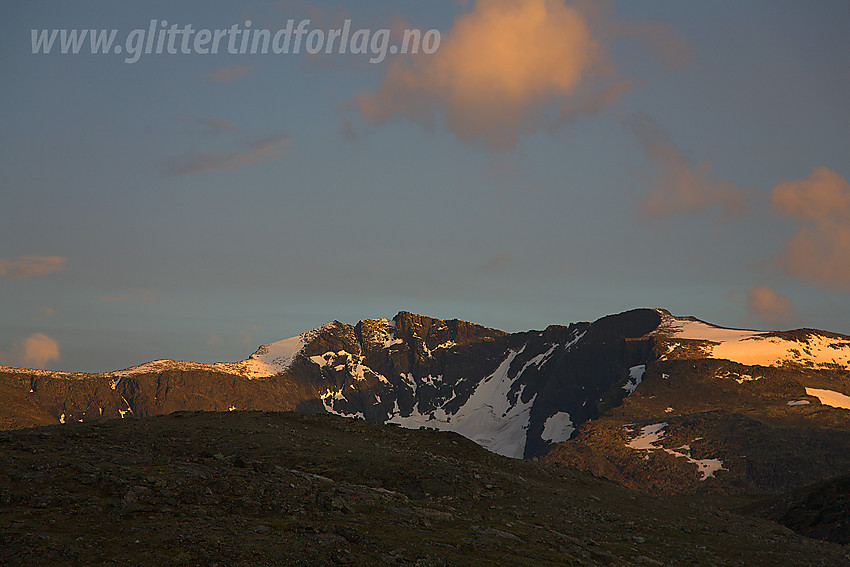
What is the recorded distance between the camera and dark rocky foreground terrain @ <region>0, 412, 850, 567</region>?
35.0m

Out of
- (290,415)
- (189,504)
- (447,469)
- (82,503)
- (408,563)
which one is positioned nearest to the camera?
(408,563)

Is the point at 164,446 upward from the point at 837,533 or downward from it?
upward

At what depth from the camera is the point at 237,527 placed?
37656 millimetres

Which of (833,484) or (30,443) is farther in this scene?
(833,484)

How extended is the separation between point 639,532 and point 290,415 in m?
36.8

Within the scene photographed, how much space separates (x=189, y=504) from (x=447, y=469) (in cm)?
2448

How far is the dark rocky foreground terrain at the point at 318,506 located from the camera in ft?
115

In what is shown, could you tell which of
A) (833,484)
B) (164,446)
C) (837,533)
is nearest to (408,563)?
(164,446)

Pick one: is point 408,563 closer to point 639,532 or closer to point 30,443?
point 639,532

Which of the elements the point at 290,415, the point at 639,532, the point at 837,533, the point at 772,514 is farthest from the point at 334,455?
the point at 772,514

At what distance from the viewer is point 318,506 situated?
4425cm

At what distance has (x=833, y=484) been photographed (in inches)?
3957

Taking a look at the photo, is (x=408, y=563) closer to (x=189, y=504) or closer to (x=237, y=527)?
(x=237, y=527)

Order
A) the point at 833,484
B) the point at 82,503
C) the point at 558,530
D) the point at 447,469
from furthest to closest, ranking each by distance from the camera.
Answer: the point at 833,484
the point at 447,469
the point at 558,530
the point at 82,503
